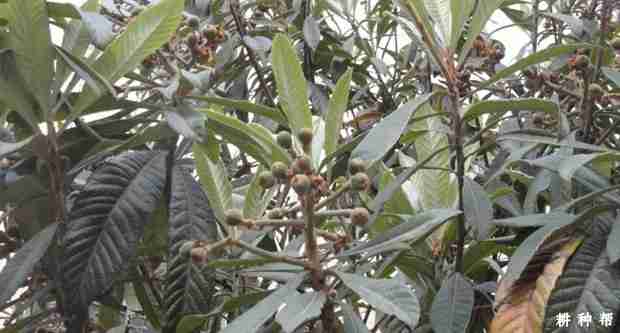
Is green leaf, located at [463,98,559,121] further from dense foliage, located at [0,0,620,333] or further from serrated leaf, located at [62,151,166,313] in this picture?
serrated leaf, located at [62,151,166,313]

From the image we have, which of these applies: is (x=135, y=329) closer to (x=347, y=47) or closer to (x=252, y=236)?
(x=252, y=236)

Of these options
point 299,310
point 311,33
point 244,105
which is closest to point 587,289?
point 299,310

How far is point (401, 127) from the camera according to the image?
0.72 m

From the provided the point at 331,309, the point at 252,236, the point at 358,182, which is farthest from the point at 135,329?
the point at 358,182

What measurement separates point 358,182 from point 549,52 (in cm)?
28

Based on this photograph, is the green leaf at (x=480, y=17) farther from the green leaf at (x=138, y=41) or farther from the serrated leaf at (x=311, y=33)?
the serrated leaf at (x=311, y=33)

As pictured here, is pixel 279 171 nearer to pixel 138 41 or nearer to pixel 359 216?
pixel 359 216

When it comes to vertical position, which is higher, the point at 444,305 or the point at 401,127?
the point at 401,127

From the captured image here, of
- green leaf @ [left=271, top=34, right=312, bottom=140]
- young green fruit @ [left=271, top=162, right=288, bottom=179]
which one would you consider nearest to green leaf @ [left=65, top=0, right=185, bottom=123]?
green leaf @ [left=271, top=34, right=312, bottom=140]

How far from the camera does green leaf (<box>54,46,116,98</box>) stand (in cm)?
74

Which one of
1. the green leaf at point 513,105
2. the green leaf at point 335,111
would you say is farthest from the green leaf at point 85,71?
the green leaf at point 513,105

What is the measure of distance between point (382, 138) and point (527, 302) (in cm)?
21

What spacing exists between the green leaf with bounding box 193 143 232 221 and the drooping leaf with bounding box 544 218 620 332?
39 cm

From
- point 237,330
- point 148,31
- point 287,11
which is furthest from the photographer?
point 287,11
